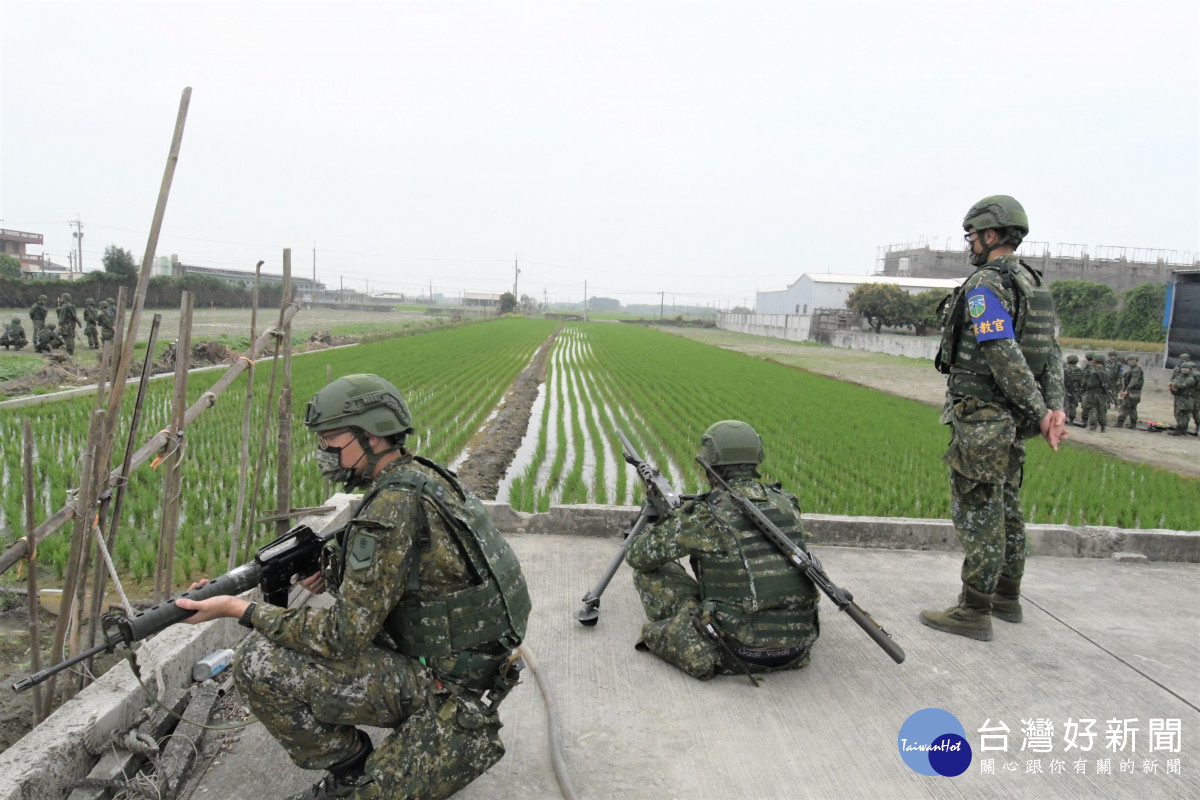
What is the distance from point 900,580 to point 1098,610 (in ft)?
3.31

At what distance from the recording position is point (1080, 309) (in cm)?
3703

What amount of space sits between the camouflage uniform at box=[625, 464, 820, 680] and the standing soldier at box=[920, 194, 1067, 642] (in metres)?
1.01

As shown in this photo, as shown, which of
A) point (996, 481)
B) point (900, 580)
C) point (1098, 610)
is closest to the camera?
point (996, 481)

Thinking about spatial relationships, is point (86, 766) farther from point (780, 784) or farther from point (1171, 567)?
point (1171, 567)

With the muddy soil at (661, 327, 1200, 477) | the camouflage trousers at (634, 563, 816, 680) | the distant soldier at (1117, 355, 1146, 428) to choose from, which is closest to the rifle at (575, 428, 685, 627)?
the camouflage trousers at (634, 563, 816, 680)

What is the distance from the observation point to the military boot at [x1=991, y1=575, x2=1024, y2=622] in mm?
3719

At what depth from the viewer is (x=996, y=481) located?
3410mm

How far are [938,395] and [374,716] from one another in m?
17.8

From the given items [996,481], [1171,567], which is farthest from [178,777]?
[1171,567]

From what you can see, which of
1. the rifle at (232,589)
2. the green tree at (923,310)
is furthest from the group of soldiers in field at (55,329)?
the green tree at (923,310)

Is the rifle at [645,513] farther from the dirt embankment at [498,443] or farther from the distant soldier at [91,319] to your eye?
the distant soldier at [91,319]

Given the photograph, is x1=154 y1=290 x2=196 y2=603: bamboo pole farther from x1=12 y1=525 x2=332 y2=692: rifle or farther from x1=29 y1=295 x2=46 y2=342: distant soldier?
x1=29 y1=295 x2=46 y2=342: distant soldier

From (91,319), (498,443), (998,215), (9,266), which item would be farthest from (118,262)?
(998,215)

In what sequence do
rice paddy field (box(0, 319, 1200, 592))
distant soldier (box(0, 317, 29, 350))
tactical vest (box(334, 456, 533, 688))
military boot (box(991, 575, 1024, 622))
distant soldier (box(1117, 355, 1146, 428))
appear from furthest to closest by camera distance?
distant soldier (box(0, 317, 29, 350)) → distant soldier (box(1117, 355, 1146, 428)) → rice paddy field (box(0, 319, 1200, 592)) → military boot (box(991, 575, 1024, 622)) → tactical vest (box(334, 456, 533, 688))
